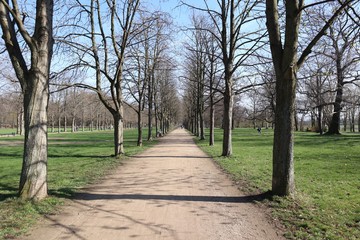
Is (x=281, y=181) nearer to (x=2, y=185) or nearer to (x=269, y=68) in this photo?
(x=2, y=185)

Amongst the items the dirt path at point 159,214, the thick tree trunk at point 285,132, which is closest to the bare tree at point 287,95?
the thick tree trunk at point 285,132

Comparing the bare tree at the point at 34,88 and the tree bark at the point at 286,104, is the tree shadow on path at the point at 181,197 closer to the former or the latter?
the tree bark at the point at 286,104

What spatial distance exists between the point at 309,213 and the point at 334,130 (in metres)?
35.1

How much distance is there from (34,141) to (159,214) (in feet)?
10.1

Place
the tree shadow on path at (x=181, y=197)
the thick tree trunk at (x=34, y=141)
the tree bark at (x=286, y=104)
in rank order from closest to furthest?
1. the thick tree trunk at (x=34, y=141)
2. the tree bark at (x=286, y=104)
3. the tree shadow on path at (x=181, y=197)

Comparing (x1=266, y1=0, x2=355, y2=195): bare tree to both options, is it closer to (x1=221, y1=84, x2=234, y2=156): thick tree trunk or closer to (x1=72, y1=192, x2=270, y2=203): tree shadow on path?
(x1=72, y1=192, x2=270, y2=203): tree shadow on path

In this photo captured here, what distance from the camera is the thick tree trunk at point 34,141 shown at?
20.6ft

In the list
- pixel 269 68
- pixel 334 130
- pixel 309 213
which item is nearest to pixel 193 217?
pixel 309 213

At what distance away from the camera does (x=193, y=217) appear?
5398mm

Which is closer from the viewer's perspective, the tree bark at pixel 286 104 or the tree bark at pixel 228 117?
the tree bark at pixel 286 104

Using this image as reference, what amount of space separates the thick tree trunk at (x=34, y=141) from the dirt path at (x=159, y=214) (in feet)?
2.94

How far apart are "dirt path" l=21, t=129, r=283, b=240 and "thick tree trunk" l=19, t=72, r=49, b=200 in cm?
90

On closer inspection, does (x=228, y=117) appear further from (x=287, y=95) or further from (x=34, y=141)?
(x=34, y=141)

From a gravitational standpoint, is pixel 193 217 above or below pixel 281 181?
below
